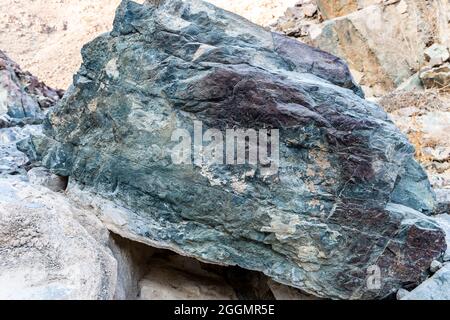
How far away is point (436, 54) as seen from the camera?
25.6 feet

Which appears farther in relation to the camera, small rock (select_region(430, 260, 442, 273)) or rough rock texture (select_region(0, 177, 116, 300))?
small rock (select_region(430, 260, 442, 273))

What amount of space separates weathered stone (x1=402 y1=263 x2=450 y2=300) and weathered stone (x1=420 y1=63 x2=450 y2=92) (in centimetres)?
503

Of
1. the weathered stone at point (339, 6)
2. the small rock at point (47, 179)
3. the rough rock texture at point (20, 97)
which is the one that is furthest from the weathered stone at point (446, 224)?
the weathered stone at point (339, 6)

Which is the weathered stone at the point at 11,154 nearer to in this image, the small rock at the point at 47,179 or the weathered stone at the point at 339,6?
the small rock at the point at 47,179

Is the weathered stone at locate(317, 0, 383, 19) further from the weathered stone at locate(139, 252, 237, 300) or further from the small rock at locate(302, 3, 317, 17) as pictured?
the weathered stone at locate(139, 252, 237, 300)

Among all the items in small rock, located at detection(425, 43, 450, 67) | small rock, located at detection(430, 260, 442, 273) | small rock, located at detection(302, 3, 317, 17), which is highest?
small rock, located at detection(302, 3, 317, 17)

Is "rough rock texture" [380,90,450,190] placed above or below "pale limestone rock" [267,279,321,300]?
above

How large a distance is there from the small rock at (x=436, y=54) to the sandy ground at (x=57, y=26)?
496 cm

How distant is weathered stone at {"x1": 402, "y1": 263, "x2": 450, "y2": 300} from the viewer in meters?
2.71

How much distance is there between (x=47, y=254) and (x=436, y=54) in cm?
707

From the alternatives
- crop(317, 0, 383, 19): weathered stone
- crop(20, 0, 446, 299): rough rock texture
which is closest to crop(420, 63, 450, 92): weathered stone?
crop(317, 0, 383, 19): weathered stone

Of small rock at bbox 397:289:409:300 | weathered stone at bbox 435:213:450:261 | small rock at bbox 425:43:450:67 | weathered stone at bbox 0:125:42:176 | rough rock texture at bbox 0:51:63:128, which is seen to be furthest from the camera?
small rock at bbox 425:43:450:67

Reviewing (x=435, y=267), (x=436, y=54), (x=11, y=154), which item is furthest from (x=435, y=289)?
(x=436, y=54)

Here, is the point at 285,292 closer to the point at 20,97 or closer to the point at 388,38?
the point at 20,97
